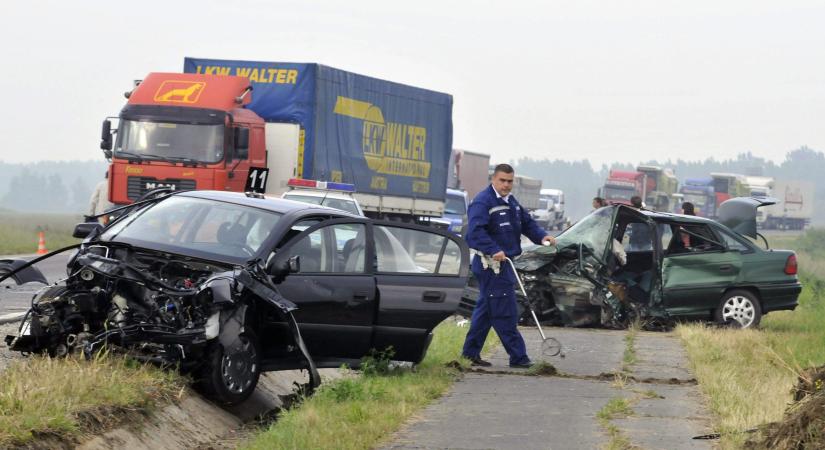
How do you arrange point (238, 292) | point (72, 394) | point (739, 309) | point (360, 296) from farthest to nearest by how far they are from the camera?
1. point (739, 309)
2. point (360, 296)
3. point (238, 292)
4. point (72, 394)

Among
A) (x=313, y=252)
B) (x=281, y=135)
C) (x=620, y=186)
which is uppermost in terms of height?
(x=281, y=135)

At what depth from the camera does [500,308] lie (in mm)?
11742

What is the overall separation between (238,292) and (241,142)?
49.3 feet

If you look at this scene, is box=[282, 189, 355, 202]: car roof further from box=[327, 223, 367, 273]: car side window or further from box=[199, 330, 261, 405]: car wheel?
box=[199, 330, 261, 405]: car wheel

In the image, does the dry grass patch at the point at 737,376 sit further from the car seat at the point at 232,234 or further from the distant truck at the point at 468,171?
the distant truck at the point at 468,171

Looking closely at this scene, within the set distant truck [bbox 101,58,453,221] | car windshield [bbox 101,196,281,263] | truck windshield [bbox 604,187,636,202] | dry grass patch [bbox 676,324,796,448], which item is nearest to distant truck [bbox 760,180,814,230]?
truck windshield [bbox 604,187,636,202]

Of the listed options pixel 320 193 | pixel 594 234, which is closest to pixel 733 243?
pixel 594 234

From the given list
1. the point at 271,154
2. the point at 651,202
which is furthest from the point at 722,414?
the point at 651,202

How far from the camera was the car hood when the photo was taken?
63.2 feet

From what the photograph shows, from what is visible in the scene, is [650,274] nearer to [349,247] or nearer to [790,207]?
[349,247]

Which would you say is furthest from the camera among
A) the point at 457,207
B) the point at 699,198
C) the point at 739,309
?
the point at 699,198

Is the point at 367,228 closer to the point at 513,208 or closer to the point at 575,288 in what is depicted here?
the point at 513,208

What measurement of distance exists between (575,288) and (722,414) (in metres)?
7.52

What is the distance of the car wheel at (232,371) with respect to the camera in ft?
28.8
